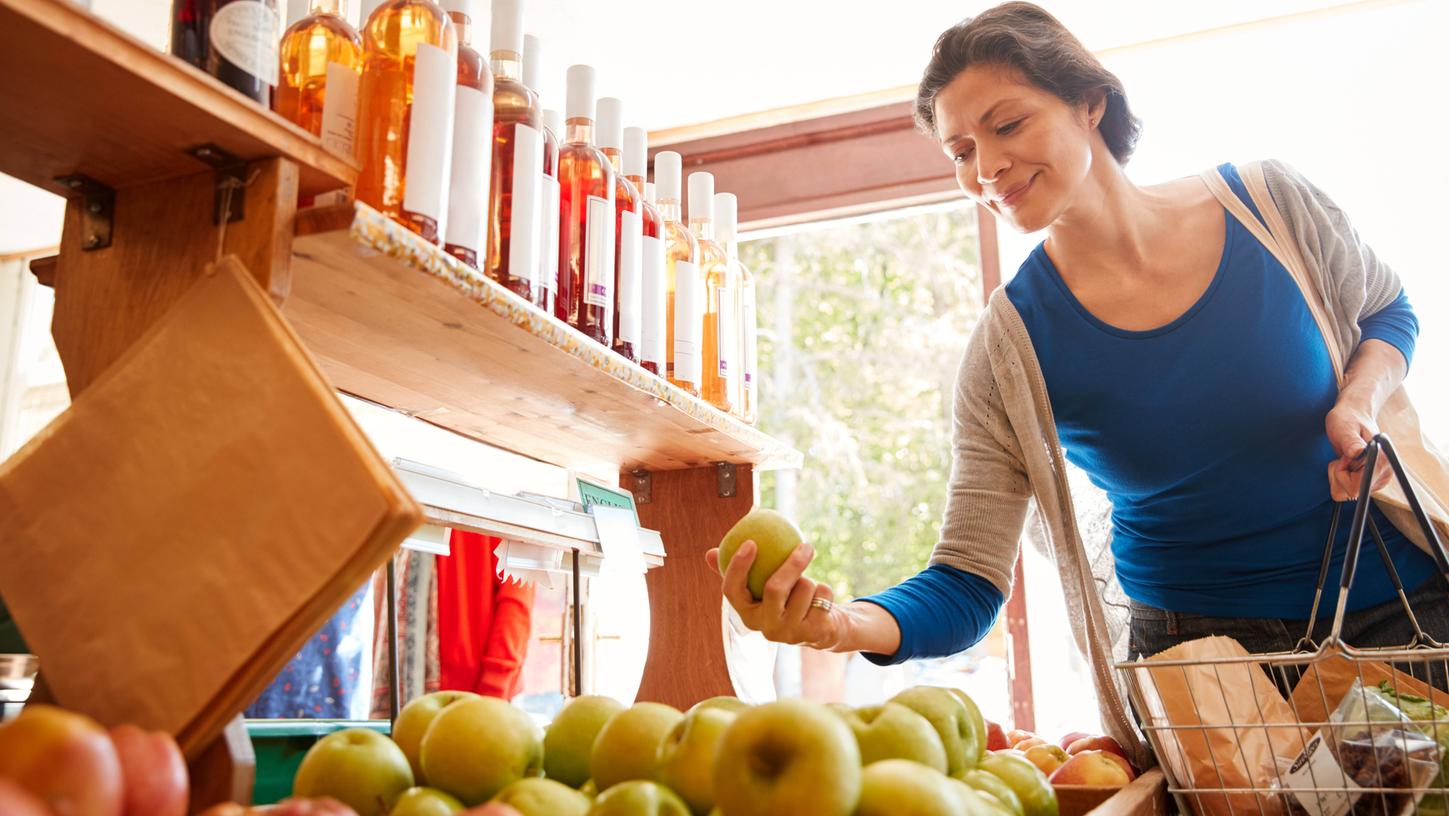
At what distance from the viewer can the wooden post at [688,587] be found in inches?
68.6

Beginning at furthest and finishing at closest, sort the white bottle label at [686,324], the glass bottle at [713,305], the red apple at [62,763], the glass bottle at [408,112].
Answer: the glass bottle at [713,305] < the white bottle label at [686,324] < the glass bottle at [408,112] < the red apple at [62,763]

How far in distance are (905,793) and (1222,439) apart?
0.94 metres

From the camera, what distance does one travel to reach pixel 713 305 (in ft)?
5.70

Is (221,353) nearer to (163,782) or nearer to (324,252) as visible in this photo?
(324,252)

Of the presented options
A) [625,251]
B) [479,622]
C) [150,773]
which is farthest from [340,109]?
[479,622]

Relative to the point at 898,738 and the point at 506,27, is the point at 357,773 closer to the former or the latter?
the point at 898,738

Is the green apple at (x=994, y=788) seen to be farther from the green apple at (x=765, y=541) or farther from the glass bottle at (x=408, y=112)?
the glass bottle at (x=408, y=112)

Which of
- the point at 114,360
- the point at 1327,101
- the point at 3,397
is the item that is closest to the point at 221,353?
the point at 114,360

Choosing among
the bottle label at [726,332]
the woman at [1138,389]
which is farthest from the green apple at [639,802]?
the bottle label at [726,332]

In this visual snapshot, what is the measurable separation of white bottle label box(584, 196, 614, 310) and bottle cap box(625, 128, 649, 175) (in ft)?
1.02

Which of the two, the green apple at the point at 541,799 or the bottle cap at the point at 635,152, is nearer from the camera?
the green apple at the point at 541,799

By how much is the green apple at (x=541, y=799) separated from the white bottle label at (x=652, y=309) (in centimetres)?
75

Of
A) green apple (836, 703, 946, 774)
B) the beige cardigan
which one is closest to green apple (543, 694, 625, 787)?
green apple (836, 703, 946, 774)

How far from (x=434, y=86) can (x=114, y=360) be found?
34 centimetres
